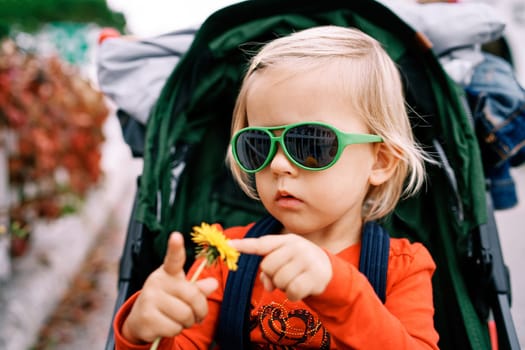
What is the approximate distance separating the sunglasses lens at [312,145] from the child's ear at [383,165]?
22 cm

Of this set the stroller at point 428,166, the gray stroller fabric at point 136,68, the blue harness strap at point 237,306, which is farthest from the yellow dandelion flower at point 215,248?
the gray stroller fabric at point 136,68

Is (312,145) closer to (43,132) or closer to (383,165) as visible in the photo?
(383,165)

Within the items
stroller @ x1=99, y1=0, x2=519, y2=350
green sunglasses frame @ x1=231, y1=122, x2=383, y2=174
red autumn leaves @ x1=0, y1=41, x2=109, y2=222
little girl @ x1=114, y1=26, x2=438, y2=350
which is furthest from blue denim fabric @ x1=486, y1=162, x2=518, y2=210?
red autumn leaves @ x1=0, y1=41, x2=109, y2=222

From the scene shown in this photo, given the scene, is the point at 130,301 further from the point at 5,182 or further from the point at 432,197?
the point at 5,182

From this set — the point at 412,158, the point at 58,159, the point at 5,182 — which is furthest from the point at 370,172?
the point at 58,159

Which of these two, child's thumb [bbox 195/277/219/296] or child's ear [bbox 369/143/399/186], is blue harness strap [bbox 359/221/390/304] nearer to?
child's ear [bbox 369/143/399/186]

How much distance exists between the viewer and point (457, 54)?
1.89m

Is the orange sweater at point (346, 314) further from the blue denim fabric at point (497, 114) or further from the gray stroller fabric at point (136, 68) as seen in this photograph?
the gray stroller fabric at point (136, 68)

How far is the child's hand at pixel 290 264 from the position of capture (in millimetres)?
938

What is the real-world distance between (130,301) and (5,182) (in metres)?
2.55

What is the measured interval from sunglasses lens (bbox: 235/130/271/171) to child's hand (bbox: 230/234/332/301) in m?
0.33

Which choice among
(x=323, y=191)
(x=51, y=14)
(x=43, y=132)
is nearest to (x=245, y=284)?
(x=323, y=191)

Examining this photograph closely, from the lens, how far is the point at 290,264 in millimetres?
948

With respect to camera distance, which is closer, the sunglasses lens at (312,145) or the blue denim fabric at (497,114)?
the sunglasses lens at (312,145)
